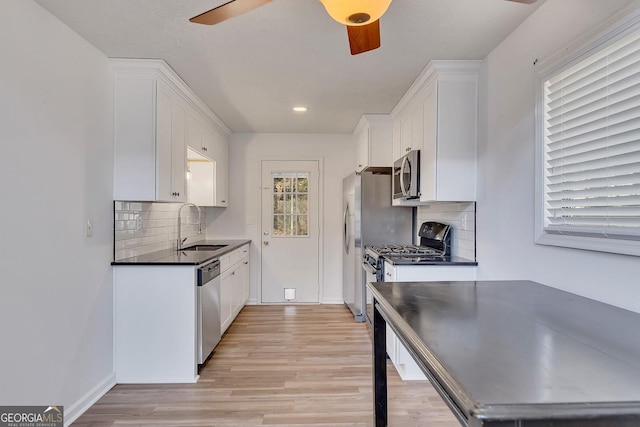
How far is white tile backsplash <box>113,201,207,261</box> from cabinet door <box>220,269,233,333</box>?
2.31ft

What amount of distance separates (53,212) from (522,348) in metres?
2.40

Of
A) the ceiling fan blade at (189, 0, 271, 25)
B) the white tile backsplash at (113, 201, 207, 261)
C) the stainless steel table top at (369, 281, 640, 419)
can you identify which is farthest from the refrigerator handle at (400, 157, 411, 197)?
the white tile backsplash at (113, 201, 207, 261)

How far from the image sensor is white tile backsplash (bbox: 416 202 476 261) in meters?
2.70

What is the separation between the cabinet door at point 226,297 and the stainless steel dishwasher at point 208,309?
0.15 m

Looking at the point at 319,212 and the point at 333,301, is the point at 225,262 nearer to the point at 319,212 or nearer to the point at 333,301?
the point at 319,212

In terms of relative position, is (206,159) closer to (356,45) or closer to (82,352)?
(82,352)

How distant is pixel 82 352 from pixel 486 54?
3467 mm

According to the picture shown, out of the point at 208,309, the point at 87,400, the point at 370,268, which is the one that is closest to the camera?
the point at 87,400

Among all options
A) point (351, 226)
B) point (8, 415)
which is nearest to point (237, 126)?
point (351, 226)

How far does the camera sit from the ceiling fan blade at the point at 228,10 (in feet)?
4.61

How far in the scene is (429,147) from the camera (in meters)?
2.73

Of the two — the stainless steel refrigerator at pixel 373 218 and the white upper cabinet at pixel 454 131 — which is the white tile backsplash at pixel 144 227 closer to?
the stainless steel refrigerator at pixel 373 218

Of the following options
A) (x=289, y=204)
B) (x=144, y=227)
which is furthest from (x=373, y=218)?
(x=144, y=227)

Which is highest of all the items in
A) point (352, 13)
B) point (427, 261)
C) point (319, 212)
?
point (352, 13)
